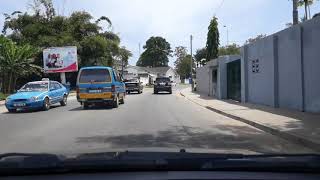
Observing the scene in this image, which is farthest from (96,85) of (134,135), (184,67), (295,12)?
(184,67)

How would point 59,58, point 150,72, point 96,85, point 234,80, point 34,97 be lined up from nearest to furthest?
point 34,97
point 96,85
point 234,80
point 59,58
point 150,72

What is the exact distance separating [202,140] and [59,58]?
4818 cm

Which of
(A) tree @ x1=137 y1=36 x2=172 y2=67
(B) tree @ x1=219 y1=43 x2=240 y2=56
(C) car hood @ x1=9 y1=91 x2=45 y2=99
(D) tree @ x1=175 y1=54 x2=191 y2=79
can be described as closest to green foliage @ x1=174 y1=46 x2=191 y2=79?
(D) tree @ x1=175 y1=54 x2=191 y2=79

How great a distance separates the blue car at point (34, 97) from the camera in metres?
26.9

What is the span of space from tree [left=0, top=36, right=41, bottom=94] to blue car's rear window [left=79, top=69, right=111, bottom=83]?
22122 millimetres

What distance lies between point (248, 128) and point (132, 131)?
3.65m

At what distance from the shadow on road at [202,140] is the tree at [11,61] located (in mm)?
34464

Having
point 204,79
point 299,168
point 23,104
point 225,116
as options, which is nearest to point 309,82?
point 225,116

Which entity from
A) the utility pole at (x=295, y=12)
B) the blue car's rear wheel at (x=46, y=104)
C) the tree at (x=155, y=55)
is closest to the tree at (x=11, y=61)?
the blue car's rear wheel at (x=46, y=104)

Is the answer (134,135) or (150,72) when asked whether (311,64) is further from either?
(150,72)

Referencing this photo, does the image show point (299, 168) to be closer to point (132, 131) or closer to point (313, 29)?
point (132, 131)

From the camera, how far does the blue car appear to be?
88.4 ft

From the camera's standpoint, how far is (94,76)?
1110 inches

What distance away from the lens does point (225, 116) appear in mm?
23312
